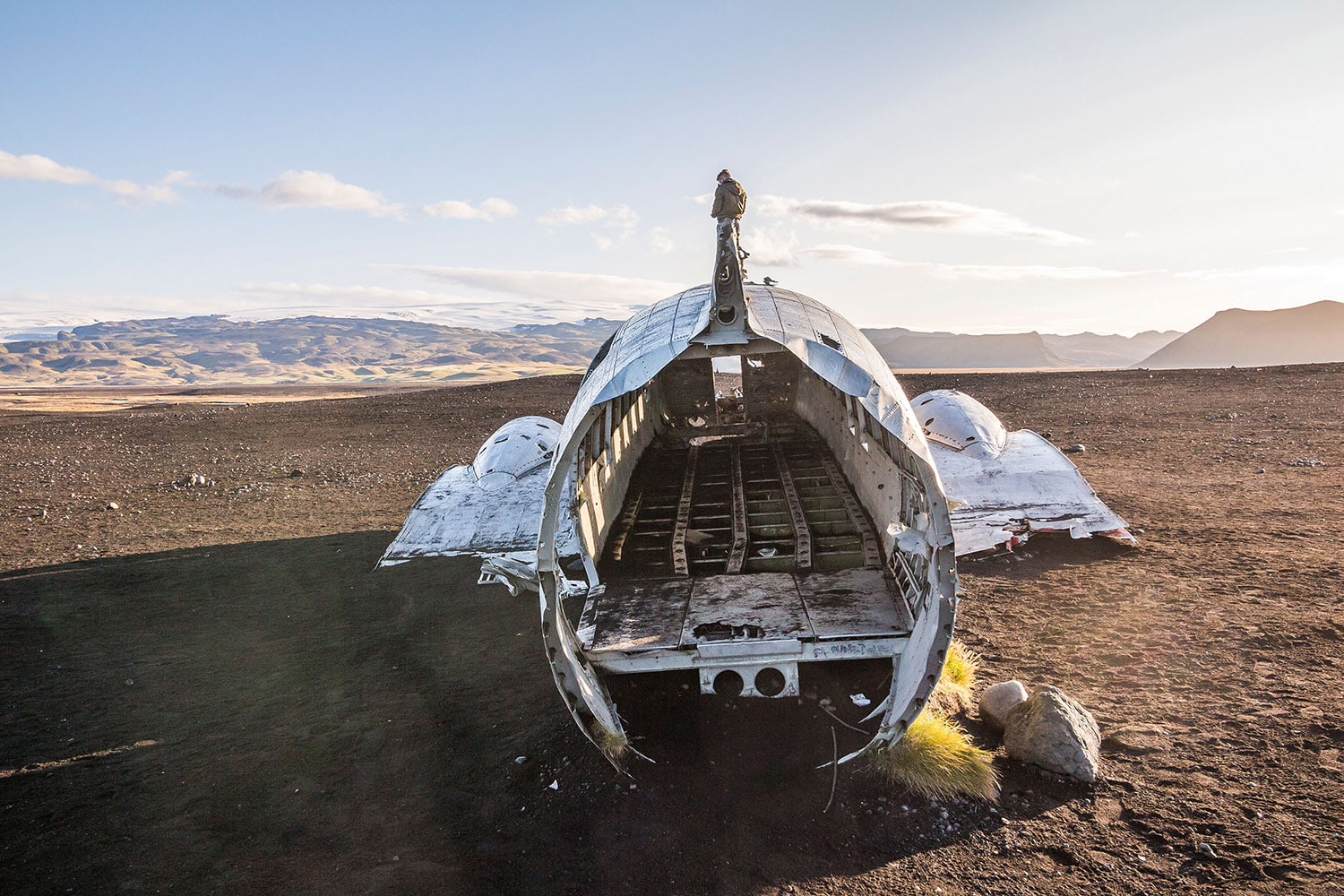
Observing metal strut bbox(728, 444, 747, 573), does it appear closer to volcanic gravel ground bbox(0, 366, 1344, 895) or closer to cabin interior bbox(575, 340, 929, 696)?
cabin interior bbox(575, 340, 929, 696)

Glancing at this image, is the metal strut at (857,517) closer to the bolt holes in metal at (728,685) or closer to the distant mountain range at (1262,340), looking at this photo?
the bolt holes in metal at (728,685)

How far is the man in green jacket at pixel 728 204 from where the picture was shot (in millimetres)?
5705

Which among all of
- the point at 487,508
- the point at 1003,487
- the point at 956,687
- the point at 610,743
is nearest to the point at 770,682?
the point at 610,743

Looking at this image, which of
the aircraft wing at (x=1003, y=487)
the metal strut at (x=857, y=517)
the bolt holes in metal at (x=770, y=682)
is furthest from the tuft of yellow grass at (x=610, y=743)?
the aircraft wing at (x=1003, y=487)

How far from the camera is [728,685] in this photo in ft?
19.8

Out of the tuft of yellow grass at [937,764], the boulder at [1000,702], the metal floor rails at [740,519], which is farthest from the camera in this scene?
the metal floor rails at [740,519]

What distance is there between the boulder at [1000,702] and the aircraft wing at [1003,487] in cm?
329

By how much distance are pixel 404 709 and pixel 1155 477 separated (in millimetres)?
13115

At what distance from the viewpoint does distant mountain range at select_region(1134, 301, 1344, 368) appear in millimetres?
112062

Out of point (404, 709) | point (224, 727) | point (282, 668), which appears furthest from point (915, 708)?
point (282, 668)

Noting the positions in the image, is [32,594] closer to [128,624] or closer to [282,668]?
[128,624]

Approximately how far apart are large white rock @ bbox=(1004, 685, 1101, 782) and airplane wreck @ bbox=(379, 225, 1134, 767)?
91 cm

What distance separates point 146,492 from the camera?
1577 cm

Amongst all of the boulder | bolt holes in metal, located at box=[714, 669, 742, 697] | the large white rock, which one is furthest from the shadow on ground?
the boulder
